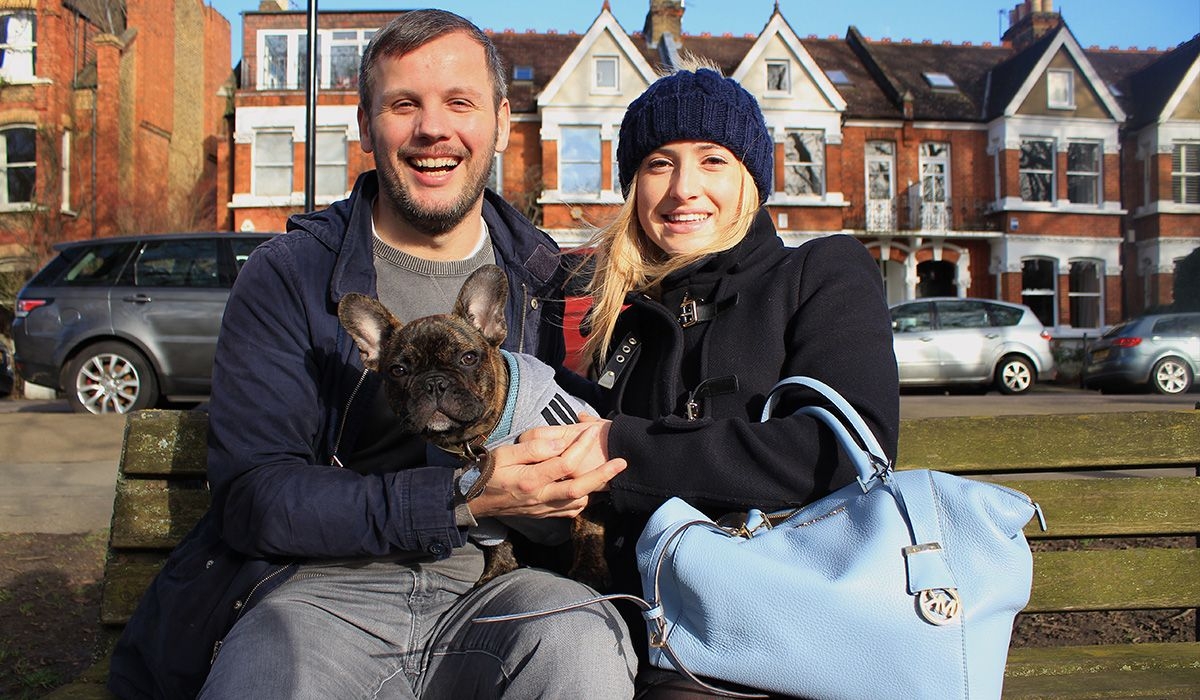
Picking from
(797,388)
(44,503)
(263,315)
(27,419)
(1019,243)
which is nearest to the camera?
(797,388)

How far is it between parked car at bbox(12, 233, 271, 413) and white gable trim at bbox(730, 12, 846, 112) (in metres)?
17.6

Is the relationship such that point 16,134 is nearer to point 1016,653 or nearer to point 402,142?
point 402,142

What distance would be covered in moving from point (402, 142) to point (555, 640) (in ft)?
5.43

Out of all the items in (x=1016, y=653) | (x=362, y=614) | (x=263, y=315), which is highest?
(x=263, y=315)

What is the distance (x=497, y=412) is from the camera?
8.56 feet

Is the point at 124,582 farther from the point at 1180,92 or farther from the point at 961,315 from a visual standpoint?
the point at 1180,92

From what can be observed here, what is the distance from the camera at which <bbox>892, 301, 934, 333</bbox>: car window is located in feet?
51.8

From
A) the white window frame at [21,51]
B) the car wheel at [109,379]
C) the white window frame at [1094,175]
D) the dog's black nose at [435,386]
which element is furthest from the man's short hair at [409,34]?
the white window frame at [1094,175]

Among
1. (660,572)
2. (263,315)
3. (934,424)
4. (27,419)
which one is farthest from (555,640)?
(27,419)

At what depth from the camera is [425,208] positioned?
2791mm

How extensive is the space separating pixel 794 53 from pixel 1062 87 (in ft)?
27.0

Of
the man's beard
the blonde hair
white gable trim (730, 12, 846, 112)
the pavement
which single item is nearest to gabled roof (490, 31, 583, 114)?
white gable trim (730, 12, 846, 112)

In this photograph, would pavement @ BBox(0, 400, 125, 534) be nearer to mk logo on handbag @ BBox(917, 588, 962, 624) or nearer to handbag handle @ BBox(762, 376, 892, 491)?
handbag handle @ BBox(762, 376, 892, 491)

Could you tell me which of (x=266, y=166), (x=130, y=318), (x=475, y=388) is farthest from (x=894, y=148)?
(x=475, y=388)
